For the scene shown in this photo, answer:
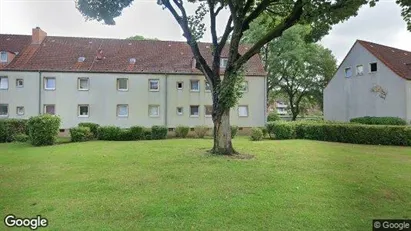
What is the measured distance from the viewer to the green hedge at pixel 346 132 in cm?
1900

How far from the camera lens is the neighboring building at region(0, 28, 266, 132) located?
29.4 metres

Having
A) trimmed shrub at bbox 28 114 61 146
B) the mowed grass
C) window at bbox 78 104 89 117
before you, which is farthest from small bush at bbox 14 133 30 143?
the mowed grass

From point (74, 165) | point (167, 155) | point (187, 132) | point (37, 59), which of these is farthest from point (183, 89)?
point (74, 165)

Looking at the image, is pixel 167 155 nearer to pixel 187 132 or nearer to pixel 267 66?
pixel 187 132

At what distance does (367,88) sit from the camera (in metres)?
29.0

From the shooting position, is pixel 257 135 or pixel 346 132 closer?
pixel 346 132

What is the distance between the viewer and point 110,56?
32000 mm

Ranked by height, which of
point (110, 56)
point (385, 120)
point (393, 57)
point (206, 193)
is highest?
point (110, 56)

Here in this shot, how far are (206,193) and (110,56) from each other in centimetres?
2738

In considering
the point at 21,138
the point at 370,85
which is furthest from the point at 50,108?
the point at 370,85

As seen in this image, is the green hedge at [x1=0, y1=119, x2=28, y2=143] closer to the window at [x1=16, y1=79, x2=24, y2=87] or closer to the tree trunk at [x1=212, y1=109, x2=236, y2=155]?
the window at [x1=16, y1=79, x2=24, y2=87]

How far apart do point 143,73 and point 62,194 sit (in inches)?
957

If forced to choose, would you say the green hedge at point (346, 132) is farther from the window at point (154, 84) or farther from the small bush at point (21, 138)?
the small bush at point (21, 138)

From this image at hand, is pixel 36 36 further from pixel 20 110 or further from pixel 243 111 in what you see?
pixel 243 111
